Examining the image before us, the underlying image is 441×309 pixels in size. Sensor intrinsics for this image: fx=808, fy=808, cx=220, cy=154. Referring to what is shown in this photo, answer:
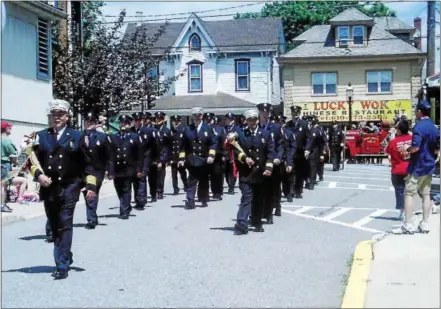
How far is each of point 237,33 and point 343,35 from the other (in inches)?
257

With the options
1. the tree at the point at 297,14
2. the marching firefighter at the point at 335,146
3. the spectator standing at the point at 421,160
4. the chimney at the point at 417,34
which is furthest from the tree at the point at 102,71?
the tree at the point at 297,14

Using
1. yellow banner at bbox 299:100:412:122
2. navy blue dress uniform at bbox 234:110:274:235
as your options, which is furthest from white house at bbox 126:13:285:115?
navy blue dress uniform at bbox 234:110:274:235

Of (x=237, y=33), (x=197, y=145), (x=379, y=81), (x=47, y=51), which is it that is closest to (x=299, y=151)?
(x=197, y=145)

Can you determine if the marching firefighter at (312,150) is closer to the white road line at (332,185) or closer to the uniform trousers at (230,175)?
the white road line at (332,185)

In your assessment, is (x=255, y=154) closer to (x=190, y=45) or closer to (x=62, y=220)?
(x=62, y=220)

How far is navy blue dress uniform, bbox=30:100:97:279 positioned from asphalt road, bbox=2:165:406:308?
38 centimetres

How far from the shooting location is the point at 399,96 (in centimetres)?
4781

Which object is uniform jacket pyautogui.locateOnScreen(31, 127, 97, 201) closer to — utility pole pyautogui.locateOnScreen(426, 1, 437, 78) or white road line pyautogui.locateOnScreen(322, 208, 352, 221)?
white road line pyautogui.locateOnScreen(322, 208, 352, 221)

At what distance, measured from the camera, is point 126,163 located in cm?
1549

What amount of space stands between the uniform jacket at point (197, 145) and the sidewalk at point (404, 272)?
6.24 metres

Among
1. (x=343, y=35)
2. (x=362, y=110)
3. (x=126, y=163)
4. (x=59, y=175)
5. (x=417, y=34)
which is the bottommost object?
(x=126, y=163)

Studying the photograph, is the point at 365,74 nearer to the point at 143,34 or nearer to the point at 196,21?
the point at 196,21

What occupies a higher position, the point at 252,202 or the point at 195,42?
the point at 195,42

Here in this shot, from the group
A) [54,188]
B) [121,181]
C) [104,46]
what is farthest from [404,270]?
[104,46]
